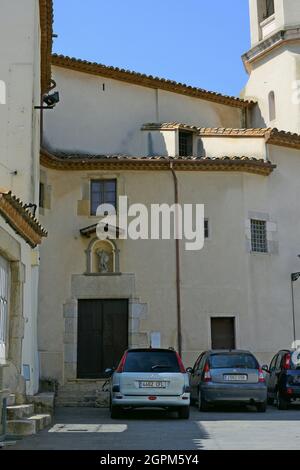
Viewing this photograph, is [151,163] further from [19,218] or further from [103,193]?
[19,218]

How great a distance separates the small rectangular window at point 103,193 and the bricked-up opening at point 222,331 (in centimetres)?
487

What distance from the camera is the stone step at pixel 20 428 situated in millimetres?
9281

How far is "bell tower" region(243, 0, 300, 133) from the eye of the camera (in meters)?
23.8

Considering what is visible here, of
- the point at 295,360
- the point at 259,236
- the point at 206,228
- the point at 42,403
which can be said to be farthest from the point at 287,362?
the point at 259,236

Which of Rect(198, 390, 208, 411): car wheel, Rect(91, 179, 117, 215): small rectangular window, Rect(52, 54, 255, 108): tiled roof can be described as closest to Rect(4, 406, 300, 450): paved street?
Rect(198, 390, 208, 411): car wheel

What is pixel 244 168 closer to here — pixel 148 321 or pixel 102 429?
pixel 148 321

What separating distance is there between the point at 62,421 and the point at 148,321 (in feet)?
24.3

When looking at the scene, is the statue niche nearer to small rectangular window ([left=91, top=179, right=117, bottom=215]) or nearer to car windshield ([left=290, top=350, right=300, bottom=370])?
small rectangular window ([left=91, top=179, right=117, bottom=215])

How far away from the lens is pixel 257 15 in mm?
25625
